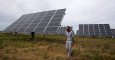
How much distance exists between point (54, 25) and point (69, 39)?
8028mm

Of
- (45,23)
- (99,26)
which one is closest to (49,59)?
(45,23)

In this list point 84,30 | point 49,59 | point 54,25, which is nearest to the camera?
point 49,59

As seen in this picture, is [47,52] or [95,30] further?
[95,30]

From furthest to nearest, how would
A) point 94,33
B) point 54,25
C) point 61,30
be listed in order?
point 61,30 < point 94,33 < point 54,25

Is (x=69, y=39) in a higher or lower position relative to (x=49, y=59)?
higher

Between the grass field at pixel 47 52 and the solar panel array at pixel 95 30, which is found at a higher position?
the solar panel array at pixel 95 30

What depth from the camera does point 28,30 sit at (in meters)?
18.8

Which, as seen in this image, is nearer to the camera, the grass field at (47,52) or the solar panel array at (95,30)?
the grass field at (47,52)

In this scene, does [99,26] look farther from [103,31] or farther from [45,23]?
Answer: [45,23]

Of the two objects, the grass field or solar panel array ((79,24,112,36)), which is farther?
solar panel array ((79,24,112,36))

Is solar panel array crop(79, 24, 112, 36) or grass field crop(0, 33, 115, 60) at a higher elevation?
solar panel array crop(79, 24, 112, 36)

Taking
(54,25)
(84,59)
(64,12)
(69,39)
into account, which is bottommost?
(84,59)

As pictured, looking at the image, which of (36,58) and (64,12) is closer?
(36,58)

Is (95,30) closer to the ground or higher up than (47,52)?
higher up
